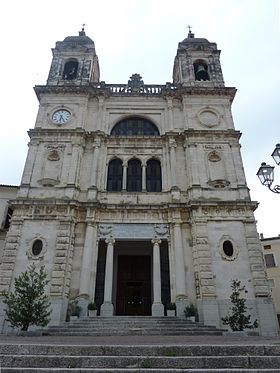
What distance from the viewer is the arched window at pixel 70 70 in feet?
83.3

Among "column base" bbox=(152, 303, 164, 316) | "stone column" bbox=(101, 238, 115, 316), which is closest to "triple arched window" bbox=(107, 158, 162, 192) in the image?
"stone column" bbox=(101, 238, 115, 316)

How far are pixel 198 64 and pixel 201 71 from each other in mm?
998

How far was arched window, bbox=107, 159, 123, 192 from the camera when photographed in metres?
20.3

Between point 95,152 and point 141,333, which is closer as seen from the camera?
point 141,333

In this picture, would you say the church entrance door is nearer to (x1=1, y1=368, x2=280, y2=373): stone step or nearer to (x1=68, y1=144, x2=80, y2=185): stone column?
(x1=68, y1=144, x2=80, y2=185): stone column

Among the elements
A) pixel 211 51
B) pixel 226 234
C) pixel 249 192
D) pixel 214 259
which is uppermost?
pixel 211 51

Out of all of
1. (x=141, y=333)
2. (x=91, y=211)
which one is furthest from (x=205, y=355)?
(x=91, y=211)

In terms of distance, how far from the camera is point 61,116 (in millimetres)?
22281

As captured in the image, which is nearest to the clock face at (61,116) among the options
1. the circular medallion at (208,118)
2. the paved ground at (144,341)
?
the circular medallion at (208,118)

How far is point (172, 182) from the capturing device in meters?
19.8

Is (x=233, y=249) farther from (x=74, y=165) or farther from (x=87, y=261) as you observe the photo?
(x=74, y=165)

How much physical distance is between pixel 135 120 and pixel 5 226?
13599 mm

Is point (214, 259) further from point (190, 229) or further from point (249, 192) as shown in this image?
point (249, 192)

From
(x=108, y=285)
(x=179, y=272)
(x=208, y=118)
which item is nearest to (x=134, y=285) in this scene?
(x=108, y=285)
